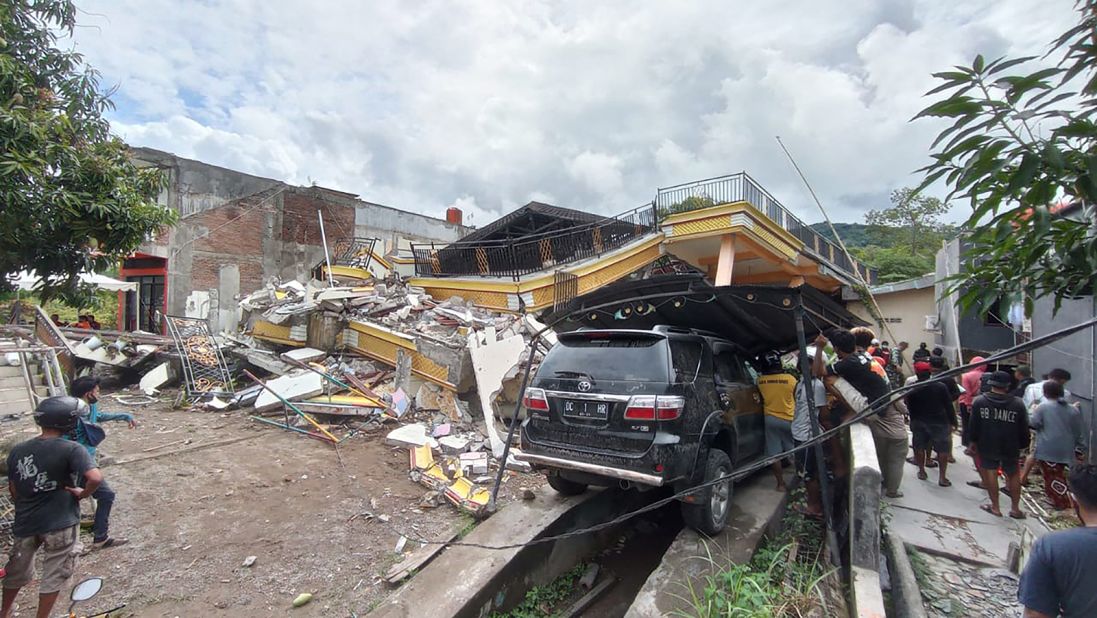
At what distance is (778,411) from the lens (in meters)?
5.54

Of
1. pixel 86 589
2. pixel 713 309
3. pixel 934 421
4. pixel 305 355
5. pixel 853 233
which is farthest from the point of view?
pixel 853 233

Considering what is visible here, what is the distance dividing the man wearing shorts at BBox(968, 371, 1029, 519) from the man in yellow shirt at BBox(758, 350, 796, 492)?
177cm

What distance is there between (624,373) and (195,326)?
1438 cm

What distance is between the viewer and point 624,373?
13.5 feet

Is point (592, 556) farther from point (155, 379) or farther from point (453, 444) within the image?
point (155, 379)

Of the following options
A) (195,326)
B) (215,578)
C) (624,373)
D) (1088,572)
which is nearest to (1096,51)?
(1088,572)

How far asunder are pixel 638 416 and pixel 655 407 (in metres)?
0.16

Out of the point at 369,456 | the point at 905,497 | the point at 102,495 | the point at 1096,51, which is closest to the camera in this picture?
the point at 1096,51

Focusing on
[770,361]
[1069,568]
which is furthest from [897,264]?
[1069,568]

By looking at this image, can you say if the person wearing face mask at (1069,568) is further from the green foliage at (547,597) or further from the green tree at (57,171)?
the green tree at (57,171)

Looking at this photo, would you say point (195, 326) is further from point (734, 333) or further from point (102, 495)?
point (734, 333)

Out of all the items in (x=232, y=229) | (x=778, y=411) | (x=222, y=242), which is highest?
(x=232, y=229)

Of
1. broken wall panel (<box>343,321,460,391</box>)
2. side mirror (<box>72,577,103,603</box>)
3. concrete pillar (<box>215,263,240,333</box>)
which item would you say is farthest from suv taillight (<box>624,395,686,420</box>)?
concrete pillar (<box>215,263,240,333</box>)

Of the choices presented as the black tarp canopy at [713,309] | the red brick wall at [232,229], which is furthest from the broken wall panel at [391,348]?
the red brick wall at [232,229]
